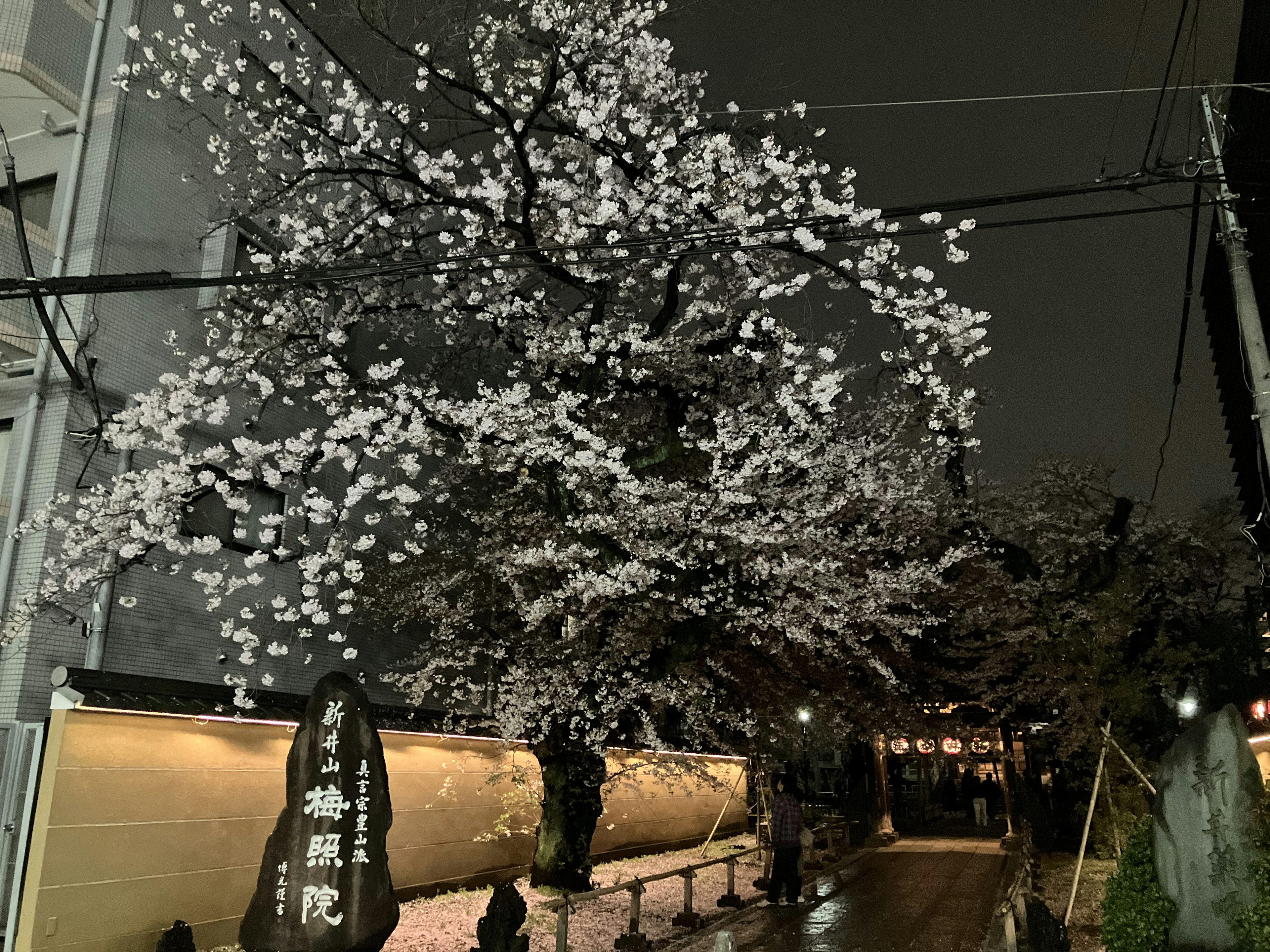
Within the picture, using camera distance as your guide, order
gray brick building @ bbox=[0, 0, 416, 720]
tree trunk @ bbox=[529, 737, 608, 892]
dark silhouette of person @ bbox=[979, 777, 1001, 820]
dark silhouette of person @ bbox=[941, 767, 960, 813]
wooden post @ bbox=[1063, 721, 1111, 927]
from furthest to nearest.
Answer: dark silhouette of person @ bbox=[941, 767, 960, 813] → dark silhouette of person @ bbox=[979, 777, 1001, 820] → tree trunk @ bbox=[529, 737, 608, 892] → wooden post @ bbox=[1063, 721, 1111, 927] → gray brick building @ bbox=[0, 0, 416, 720]

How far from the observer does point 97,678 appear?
10.1m

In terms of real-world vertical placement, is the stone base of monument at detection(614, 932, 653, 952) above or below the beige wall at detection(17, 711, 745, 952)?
below

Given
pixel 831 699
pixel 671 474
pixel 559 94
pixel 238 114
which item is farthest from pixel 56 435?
pixel 831 699

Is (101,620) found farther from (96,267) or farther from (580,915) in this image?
(580,915)

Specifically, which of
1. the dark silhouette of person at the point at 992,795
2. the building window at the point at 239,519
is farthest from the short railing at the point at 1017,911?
the dark silhouette of person at the point at 992,795

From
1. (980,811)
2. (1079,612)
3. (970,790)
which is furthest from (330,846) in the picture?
(970,790)

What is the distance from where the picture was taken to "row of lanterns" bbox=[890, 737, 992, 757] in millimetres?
35750

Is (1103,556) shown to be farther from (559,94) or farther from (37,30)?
(37,30)

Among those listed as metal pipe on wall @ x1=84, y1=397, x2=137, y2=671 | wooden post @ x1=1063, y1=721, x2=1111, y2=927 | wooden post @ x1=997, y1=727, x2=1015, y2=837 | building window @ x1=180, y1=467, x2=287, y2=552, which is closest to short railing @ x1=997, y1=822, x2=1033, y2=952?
wooden post @ x1=1063, y1=721, x2=1111, y2=927

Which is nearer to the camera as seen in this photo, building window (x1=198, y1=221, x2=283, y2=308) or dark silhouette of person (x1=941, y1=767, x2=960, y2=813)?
building window (x1=198, y1=221, x2=283, y2=308)

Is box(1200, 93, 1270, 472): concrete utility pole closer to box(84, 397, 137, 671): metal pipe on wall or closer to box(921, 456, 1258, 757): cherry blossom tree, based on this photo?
box(921, 456, 1258, 757): cherry blossom tree

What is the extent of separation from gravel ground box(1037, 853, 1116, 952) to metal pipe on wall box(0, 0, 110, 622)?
12956 millimetres

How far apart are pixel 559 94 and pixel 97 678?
31.0ft

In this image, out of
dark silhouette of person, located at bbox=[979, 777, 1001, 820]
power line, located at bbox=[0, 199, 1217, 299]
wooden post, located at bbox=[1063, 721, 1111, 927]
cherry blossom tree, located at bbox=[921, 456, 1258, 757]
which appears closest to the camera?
power line, located at bbox=[0, 199, 1217, 299]
